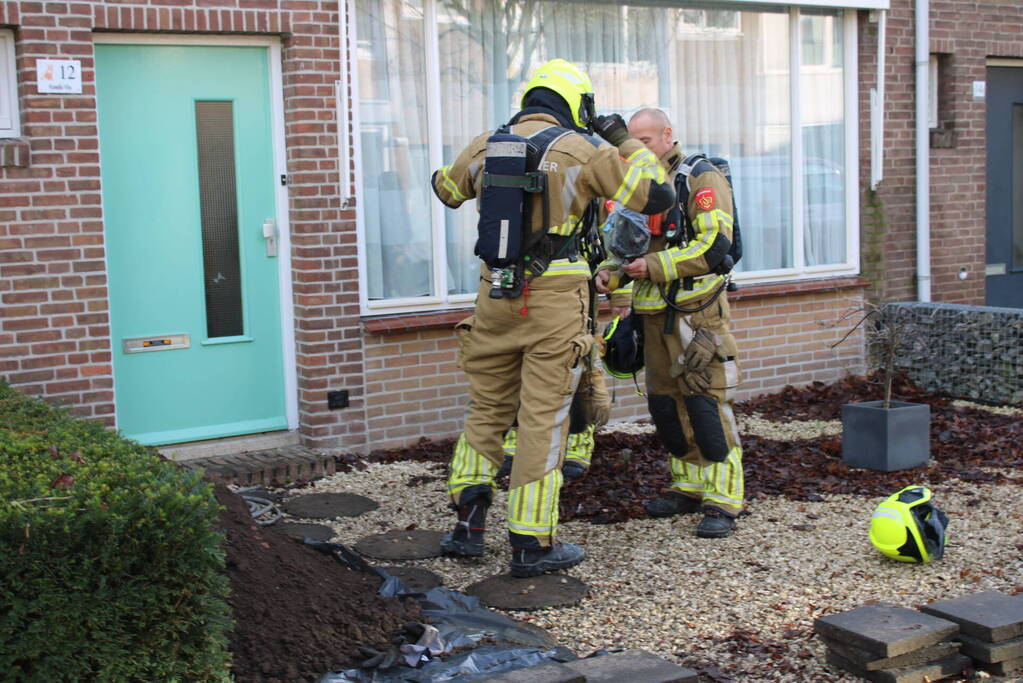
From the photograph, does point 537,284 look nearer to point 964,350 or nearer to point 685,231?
point 685,231

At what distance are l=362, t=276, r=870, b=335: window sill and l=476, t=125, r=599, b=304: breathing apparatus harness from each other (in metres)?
2.46

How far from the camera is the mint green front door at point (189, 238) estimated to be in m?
7.13

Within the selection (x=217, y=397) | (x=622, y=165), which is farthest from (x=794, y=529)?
(x=217, y=397)

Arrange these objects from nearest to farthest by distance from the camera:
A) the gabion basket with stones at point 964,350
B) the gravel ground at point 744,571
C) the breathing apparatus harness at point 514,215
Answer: the gravel ground at point 744,571, the breathing apparatus harness at point 514,215, the gabion basket with stones at point 964,350

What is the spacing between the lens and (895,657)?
13.8 ft

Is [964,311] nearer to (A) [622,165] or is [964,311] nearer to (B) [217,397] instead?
(A) [622,165]

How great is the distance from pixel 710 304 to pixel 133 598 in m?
3.49

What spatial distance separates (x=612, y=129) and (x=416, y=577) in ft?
7.28

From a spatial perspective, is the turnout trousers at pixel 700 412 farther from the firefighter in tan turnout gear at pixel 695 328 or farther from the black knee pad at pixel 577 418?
the black knee pad at pixel 577 418

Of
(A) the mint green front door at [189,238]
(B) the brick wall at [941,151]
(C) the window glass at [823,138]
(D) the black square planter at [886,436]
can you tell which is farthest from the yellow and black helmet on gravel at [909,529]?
(B) the brick wall at [941,151]

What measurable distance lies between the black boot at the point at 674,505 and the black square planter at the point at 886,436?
A: 4.72 ft

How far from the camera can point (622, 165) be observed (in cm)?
531

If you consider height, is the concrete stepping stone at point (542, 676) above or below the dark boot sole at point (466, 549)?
above

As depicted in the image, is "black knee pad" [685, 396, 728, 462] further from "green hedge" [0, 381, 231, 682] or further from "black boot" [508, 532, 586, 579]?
"green hedge" [0, 381, 231, 682]
